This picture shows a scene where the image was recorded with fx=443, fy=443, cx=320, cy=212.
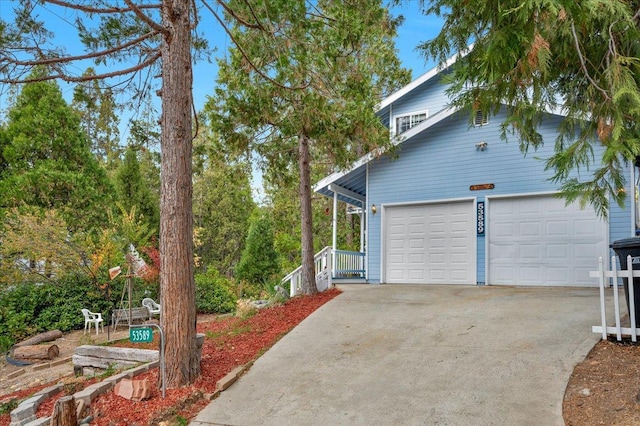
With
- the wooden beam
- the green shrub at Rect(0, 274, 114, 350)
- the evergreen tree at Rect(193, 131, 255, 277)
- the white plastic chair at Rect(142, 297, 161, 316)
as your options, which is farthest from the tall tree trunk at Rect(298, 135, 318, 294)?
the evergreen tree at Rect(193, 131, 255, 277)

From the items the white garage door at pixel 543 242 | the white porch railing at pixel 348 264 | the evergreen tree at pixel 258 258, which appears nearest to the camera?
the white garage door at pixel 543 242

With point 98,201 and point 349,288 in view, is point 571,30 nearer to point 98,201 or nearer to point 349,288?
point 349,288

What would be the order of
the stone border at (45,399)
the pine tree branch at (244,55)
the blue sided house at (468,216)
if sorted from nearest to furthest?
the stone border at (45,399) → the pine tree branch at (244,55) → the blue sided house at (468,216)

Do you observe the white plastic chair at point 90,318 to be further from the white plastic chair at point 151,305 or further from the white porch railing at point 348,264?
the white porch railing at point 348,264

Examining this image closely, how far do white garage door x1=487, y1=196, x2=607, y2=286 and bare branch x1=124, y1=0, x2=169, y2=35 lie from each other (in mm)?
8029

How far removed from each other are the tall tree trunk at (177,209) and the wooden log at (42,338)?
6.51 metres

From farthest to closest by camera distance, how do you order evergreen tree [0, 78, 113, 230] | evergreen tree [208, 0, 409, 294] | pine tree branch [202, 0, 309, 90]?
evergreen tree [0, 78, 113, 230], evergreen tree [208, 0, 409, 294], pine tree branch [202, 0, 309, 90]

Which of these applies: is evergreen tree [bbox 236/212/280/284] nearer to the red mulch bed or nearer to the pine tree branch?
the red mulch bed

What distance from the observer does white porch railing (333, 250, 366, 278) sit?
11.7 m

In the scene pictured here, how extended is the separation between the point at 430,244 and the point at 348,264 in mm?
2357

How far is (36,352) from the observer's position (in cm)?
841

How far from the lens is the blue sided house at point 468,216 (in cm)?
A: 948

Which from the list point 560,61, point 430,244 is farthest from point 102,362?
point 430,244

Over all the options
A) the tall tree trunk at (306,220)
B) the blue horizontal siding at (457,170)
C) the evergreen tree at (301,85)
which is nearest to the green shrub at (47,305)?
the tall tree trunk at (306,220)
